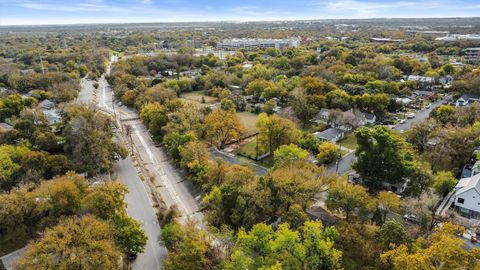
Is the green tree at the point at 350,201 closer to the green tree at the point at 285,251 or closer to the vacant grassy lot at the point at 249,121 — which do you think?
the green tree at the point at 285,251

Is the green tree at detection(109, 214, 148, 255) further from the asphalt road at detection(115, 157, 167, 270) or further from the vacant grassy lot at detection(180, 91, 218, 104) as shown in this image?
the vacant grassy lot at detection(180, 91, 218, 104)

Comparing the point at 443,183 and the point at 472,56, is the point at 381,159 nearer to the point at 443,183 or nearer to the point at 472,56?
the point at 443,183

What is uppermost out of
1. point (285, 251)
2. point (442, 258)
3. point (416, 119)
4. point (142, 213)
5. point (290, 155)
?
point (290, 155)

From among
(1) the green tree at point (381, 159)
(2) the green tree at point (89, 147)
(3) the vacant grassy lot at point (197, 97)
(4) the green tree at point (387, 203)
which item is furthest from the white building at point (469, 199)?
(3) the vacant grassy lot at point (197, 97)

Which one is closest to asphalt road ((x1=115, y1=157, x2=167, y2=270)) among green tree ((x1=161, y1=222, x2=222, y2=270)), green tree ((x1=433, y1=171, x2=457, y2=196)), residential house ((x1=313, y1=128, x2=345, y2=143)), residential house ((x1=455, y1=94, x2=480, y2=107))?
green tree ((x1=161, y1=222, x2=222, y2=270))

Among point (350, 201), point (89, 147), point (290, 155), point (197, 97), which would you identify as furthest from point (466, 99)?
point (89, 147)

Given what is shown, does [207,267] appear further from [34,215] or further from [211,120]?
[211,120]

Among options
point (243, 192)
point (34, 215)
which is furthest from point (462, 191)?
point (34, 215)
